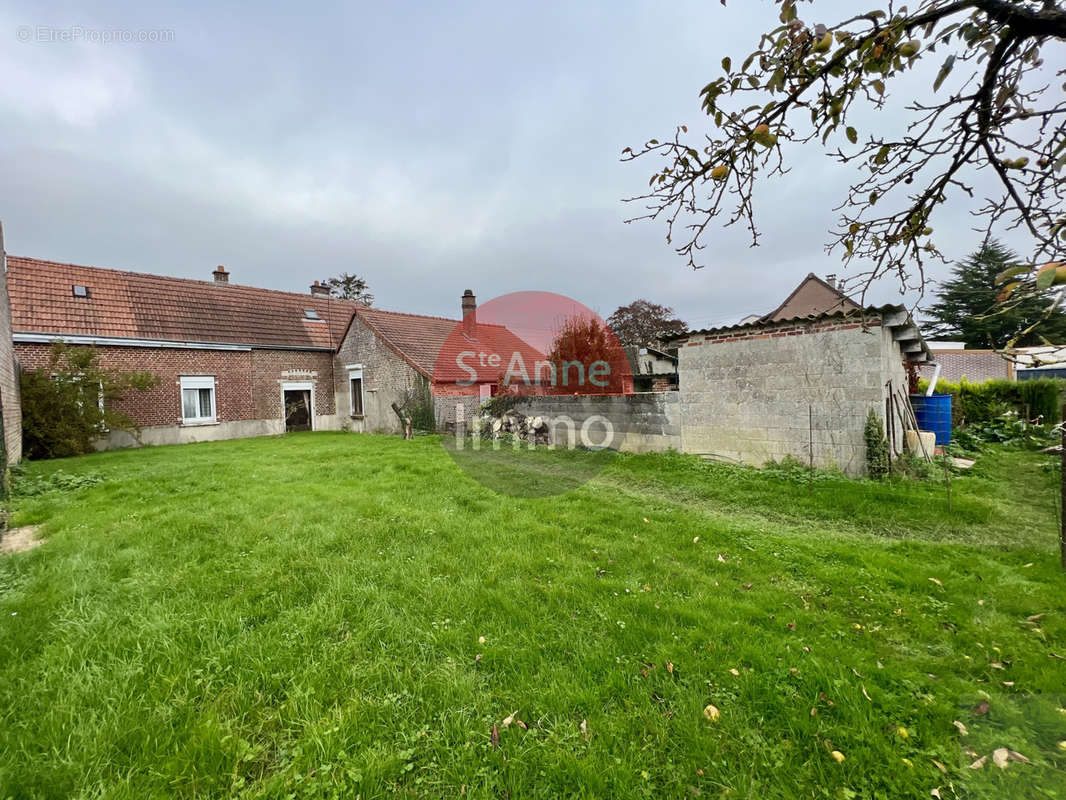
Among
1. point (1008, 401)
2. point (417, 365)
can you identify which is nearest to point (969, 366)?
point (1008, 401)

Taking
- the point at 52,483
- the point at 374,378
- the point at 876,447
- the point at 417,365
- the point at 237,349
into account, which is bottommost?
the point at 52,483

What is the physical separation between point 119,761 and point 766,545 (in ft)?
15.8

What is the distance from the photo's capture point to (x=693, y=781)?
5.84 feet

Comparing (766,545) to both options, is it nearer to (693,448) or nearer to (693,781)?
(693,781)

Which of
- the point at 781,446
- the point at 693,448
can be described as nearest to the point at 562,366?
the point at 693,448

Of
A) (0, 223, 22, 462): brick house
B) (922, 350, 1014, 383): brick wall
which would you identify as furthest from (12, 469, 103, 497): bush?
(922, 350, 1014, 383): brick wall

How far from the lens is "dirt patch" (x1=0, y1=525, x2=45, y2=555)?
4391 millimetres

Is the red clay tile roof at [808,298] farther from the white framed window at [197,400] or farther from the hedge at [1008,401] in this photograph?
the white framed window at [197,400]

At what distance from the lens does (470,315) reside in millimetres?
19219

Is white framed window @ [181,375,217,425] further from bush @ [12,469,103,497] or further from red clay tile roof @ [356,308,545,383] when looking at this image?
bush @ [12,469,103,497]

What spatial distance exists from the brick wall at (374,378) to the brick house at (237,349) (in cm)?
6

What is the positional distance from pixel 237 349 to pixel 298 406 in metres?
3.01

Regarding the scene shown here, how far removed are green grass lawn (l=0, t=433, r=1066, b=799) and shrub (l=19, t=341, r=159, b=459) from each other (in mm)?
8696

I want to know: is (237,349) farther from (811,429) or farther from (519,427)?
(811,429)
